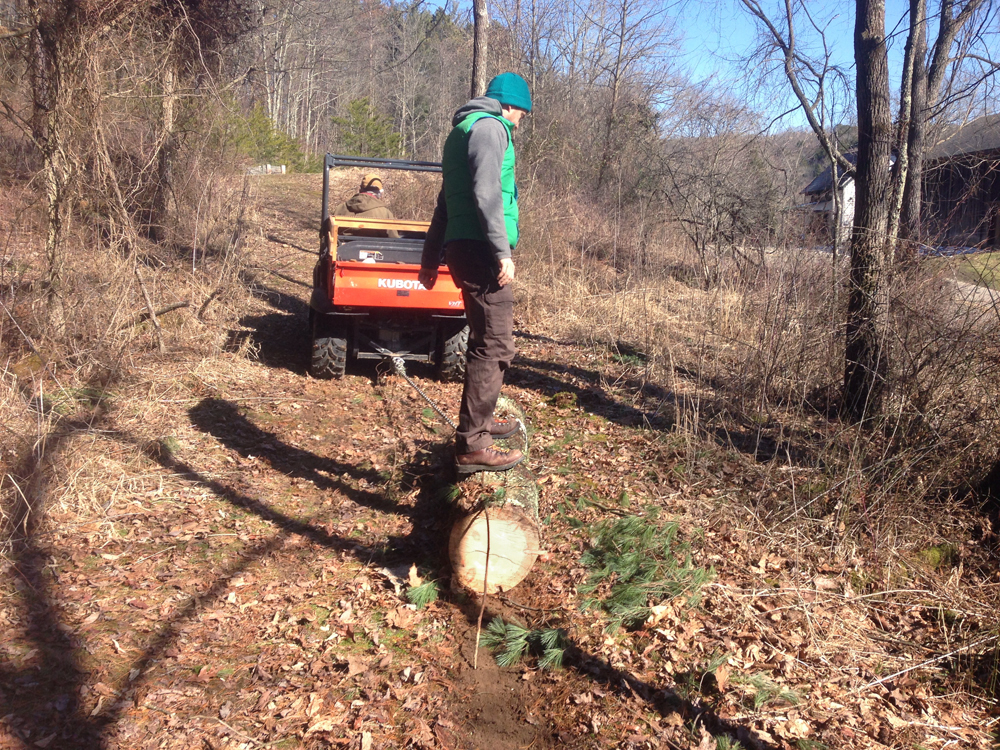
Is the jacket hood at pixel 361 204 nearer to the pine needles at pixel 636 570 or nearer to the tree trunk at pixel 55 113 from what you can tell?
the tree trunk at pixel 55 113

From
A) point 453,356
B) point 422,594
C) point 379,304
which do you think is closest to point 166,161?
point 379,304

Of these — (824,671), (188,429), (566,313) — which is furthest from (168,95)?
(824,671)

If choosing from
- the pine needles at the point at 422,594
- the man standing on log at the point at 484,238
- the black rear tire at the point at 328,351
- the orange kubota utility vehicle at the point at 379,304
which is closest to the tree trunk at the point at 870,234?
the man standing on log at the point at 484,238

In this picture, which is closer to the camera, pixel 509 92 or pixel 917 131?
pixel 509 92

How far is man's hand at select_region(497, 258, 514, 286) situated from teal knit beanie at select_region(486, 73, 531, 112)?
807mm

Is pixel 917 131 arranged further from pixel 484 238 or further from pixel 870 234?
pixel 484 238

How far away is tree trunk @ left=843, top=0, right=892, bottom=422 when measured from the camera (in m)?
4.77

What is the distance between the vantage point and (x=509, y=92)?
12.2 feet

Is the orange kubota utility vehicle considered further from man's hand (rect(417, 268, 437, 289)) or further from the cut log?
the cut log

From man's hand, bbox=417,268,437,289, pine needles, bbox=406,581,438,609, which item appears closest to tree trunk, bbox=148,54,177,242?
man's hand, bbox=417,268,437,289

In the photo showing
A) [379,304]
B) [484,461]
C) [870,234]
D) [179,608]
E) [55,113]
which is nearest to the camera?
[179,608]

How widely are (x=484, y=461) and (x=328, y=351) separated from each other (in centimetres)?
331

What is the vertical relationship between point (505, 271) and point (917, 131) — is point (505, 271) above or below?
below

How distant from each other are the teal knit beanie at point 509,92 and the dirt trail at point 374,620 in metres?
1.92
